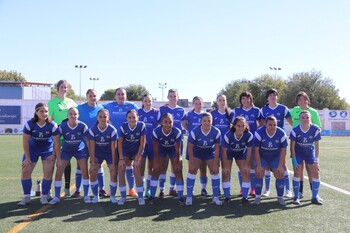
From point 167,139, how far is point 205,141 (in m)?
0.59

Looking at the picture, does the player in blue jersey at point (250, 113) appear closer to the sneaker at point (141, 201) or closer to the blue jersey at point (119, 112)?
the sneaker at point (141, 201)

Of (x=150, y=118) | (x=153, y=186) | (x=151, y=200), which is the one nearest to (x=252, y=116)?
(x=150, y=118)

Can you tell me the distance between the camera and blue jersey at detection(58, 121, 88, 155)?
557 cm

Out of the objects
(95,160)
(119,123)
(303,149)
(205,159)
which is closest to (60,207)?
(95,160)

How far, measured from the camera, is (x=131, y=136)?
18.3 ft

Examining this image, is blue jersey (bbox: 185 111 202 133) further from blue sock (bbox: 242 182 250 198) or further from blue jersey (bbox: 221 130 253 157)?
blue sock (bbox: 242 182 250 198)

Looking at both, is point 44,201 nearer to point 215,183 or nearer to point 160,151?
point 160,151

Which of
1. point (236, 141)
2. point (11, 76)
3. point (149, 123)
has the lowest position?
point (236, 141)

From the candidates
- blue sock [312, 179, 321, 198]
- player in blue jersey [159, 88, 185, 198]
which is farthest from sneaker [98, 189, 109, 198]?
blue sock [312, 179, 321, 198]

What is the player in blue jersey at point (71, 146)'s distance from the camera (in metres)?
5.54

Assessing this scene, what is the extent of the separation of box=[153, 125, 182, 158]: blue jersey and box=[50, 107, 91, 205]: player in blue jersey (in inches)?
43.0

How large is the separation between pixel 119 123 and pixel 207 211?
2.23 metres

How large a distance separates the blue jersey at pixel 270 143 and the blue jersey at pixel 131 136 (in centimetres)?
176

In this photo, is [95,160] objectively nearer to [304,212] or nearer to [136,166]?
[136,166]
